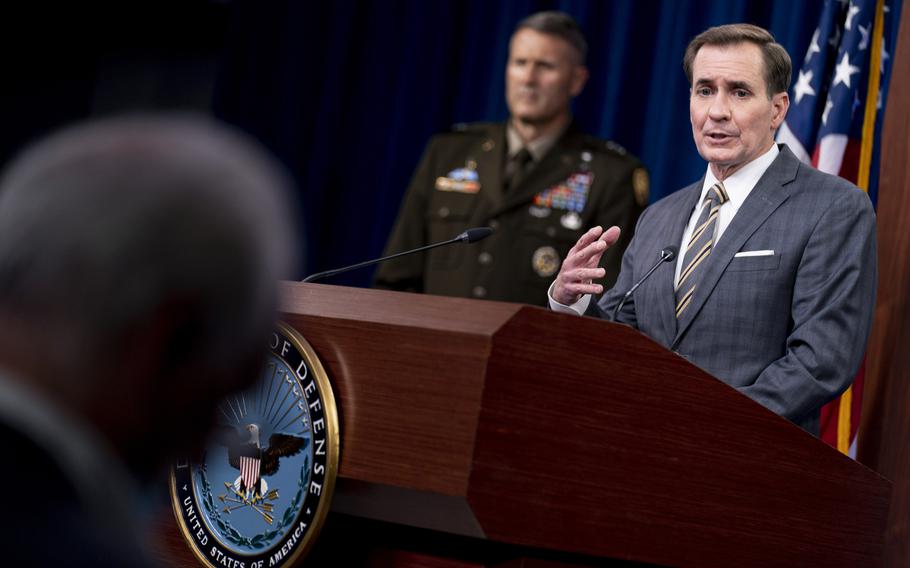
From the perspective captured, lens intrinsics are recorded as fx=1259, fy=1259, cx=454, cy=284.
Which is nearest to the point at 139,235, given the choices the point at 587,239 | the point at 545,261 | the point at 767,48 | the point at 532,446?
the point at 532,446

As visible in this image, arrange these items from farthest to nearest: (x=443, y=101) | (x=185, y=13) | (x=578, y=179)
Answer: (x=185, y=13) → (x=443, y=101) → (x=578, y=179)

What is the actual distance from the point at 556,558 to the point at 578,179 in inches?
103

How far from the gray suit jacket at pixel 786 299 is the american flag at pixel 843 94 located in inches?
43.4

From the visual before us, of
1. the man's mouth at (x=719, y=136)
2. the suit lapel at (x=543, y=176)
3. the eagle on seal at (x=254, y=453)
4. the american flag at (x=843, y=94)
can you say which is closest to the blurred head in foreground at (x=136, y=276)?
the eagle on seal at (x=254, y=453)

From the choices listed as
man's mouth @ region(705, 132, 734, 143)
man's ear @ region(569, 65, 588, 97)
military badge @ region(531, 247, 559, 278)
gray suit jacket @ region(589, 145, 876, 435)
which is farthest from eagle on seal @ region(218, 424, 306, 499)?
man's ear @ region(569, 65, 588, 97)

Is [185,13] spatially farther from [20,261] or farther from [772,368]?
[20,261]

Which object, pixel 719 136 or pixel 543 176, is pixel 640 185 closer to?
pixel 543 176

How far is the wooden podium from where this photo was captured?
161 cm

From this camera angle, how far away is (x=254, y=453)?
1.80 m

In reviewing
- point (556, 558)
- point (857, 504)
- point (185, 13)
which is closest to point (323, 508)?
point (556, 558)

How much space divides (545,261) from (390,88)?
1.58m

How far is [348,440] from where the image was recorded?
5.53 ft

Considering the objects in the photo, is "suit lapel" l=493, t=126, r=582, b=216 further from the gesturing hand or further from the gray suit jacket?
the gesturing hand

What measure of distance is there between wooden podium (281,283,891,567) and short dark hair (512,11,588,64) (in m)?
2.51
